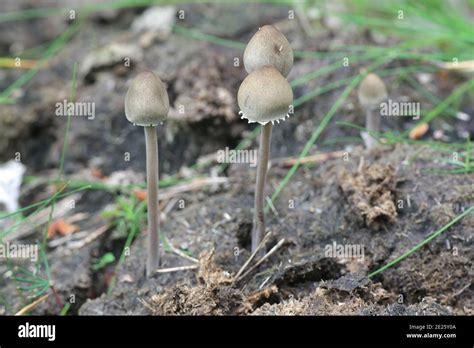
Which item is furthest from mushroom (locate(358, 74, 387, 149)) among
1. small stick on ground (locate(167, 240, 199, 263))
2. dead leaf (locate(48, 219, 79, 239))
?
dead leaf (locate(48, 219, 79, 239))

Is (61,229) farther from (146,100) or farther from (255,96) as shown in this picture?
(255,96)

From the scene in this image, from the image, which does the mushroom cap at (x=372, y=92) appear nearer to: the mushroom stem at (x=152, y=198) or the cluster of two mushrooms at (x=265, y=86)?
the cluster of two mushrooms at (x=265, y=86)

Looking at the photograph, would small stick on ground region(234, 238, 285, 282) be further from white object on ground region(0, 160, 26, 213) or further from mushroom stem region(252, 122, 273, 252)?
white object on ground region(0, 160, 26, 213)

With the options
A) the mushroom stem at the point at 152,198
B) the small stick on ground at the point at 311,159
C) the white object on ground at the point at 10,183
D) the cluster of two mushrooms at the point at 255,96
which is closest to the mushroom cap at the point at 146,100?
the cluster of two mushrooms at the point at 255,96

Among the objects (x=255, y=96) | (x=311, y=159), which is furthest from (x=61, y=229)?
(x=255, y=96)

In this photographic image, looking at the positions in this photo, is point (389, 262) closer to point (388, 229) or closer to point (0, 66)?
point (388, 229)
